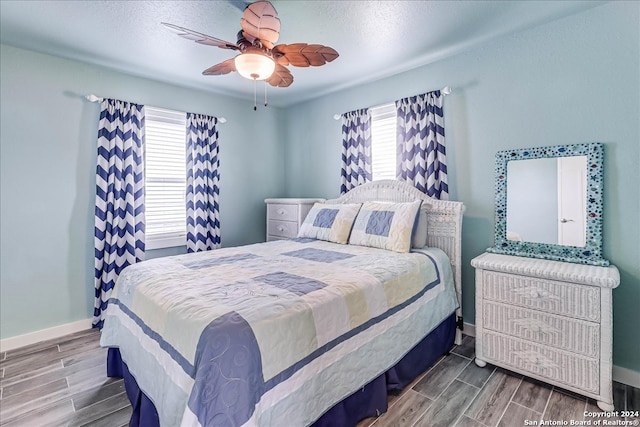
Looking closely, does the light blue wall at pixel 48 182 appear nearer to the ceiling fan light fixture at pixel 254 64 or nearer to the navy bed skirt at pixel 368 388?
the navy bed skirt at pixel 368 388

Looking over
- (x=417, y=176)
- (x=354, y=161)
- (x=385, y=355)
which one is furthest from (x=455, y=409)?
(x=354, y=161)

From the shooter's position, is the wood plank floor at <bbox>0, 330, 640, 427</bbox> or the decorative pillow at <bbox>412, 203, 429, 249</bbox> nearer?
the wood plank floor at <bbox>0, 330, 640, 427</bbox>

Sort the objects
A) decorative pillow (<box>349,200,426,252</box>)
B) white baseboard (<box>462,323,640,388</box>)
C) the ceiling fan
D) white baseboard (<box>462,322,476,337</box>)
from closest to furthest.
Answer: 1. the ceiling fan
2. white baseboard (<box>462,323,640,388</box>)
3. decorative pillow (<box>349,200,426,252</box>)
4. white baseboard (<box>462,322,476,337</box>)

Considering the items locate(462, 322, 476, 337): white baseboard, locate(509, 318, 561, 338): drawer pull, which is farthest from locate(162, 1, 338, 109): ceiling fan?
locate(462, 322, 476, 337): white baseboard

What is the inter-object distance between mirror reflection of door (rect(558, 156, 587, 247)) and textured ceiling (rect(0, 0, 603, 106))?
42.0 inches

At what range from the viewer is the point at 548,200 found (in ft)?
7.44

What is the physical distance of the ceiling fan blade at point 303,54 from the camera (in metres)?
1.86

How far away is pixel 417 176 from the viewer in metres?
2.95

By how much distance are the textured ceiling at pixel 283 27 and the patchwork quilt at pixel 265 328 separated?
1.70 meters

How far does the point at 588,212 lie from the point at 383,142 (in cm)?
186

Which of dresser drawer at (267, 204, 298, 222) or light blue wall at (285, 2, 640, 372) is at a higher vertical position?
light blue wall at (285, 2, 640, 372)

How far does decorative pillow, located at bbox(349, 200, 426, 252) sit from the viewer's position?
2.42 m

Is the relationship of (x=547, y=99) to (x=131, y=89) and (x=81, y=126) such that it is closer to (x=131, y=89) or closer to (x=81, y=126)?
(x=131, y=89)

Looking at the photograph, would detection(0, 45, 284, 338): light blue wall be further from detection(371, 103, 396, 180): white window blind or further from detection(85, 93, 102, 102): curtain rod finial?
detection(371, 103, 396, 180): white window blind
